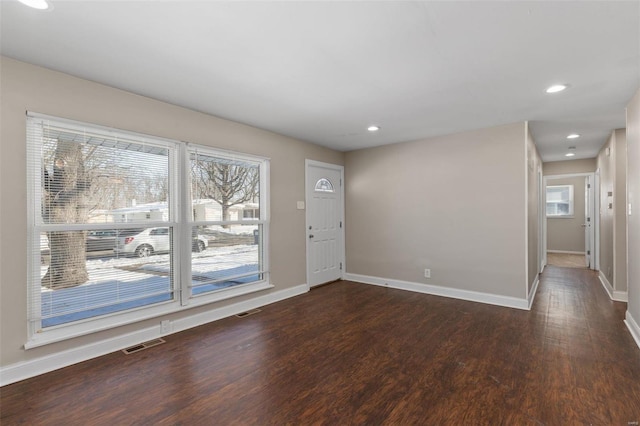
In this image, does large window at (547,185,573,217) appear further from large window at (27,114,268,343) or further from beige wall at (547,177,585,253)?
large window at (27,114,268,343)

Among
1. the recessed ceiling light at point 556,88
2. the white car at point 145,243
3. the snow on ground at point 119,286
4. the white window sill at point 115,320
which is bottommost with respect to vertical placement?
the white window sill at point 115,320

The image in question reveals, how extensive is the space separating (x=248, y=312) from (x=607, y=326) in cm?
415

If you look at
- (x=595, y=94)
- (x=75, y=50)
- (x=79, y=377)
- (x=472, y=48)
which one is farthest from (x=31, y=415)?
(x=595, y=94)

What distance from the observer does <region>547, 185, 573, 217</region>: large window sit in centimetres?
834

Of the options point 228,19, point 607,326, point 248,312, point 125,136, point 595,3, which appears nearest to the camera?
point 595,3

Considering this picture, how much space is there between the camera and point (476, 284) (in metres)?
4.27

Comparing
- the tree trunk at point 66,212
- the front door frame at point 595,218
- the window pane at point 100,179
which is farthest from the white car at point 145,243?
the front door frame at point 595,218

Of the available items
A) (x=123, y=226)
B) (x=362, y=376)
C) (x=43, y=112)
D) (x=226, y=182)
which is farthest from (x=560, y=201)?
(x=43, y=112)

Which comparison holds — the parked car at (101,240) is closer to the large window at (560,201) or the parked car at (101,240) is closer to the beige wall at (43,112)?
the beige wall at (43,112)

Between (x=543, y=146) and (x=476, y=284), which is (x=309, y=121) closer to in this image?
(x=476, y=284)

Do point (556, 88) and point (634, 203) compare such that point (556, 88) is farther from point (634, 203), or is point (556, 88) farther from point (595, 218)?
point (595, 218)

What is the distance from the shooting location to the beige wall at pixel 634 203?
287 cm

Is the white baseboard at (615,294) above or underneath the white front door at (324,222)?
underneath

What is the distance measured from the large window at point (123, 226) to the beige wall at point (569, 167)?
700cm
